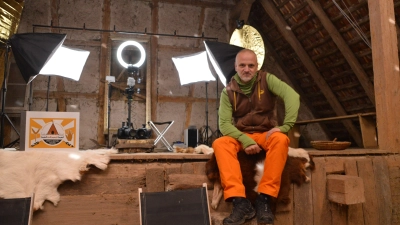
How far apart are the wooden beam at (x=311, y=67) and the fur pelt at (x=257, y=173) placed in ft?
10.5

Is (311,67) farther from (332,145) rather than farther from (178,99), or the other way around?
(332,145)

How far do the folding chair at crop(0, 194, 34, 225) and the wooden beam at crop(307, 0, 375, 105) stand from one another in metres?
4.14

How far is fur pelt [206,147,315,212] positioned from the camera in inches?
80.2

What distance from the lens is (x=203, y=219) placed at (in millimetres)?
1821

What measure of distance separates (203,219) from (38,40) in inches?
124

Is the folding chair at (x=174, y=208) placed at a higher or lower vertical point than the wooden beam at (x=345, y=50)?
lower

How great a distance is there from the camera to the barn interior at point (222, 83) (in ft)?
8.03

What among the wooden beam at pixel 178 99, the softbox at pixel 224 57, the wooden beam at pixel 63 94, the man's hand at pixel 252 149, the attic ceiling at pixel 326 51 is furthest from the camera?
the wooden beam at pixel 178 99

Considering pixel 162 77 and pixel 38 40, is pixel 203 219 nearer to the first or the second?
pixel 38 40

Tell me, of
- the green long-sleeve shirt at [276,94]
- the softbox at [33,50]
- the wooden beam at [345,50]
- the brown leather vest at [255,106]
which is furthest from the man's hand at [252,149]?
the wooden beam at [345,50]

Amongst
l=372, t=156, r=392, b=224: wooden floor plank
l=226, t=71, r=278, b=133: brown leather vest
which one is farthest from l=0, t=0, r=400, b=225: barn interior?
l=226, t=71, r=278, b=133: brown leather vest

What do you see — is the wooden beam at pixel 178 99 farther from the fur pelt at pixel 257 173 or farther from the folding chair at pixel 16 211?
the folding chair at pixel 16 211

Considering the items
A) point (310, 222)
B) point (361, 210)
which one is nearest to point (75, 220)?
point (310, 222)

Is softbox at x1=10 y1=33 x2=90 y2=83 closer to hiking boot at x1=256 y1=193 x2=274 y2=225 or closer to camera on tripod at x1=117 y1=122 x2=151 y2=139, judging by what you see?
camera on tripod at x1=117 y1=122 x2=151 y2=139
